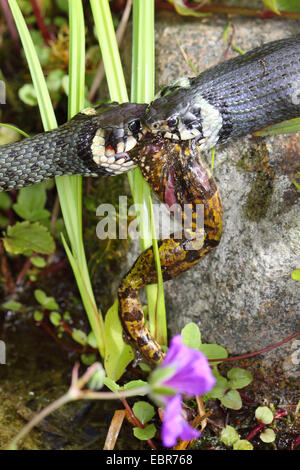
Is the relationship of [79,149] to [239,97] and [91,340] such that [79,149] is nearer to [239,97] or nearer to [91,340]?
[239,97]

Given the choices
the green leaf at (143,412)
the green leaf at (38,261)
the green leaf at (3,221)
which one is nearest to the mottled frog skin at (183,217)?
the green leaf at (143,412)

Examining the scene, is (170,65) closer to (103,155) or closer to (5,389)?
(103,155)

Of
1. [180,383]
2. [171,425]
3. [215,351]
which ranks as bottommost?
[215,351]

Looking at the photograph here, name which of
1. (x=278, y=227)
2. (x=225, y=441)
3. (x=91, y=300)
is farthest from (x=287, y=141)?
(x=225, y=441)

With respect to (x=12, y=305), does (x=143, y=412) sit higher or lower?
lower

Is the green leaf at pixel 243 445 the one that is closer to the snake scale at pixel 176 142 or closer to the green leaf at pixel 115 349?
the snake scale at pixel 176 142

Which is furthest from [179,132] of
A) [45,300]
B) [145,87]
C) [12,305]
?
[12,305]

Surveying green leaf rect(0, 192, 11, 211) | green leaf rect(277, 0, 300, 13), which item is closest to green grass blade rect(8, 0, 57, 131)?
green leaf rect(0, 192, 11, 211)
